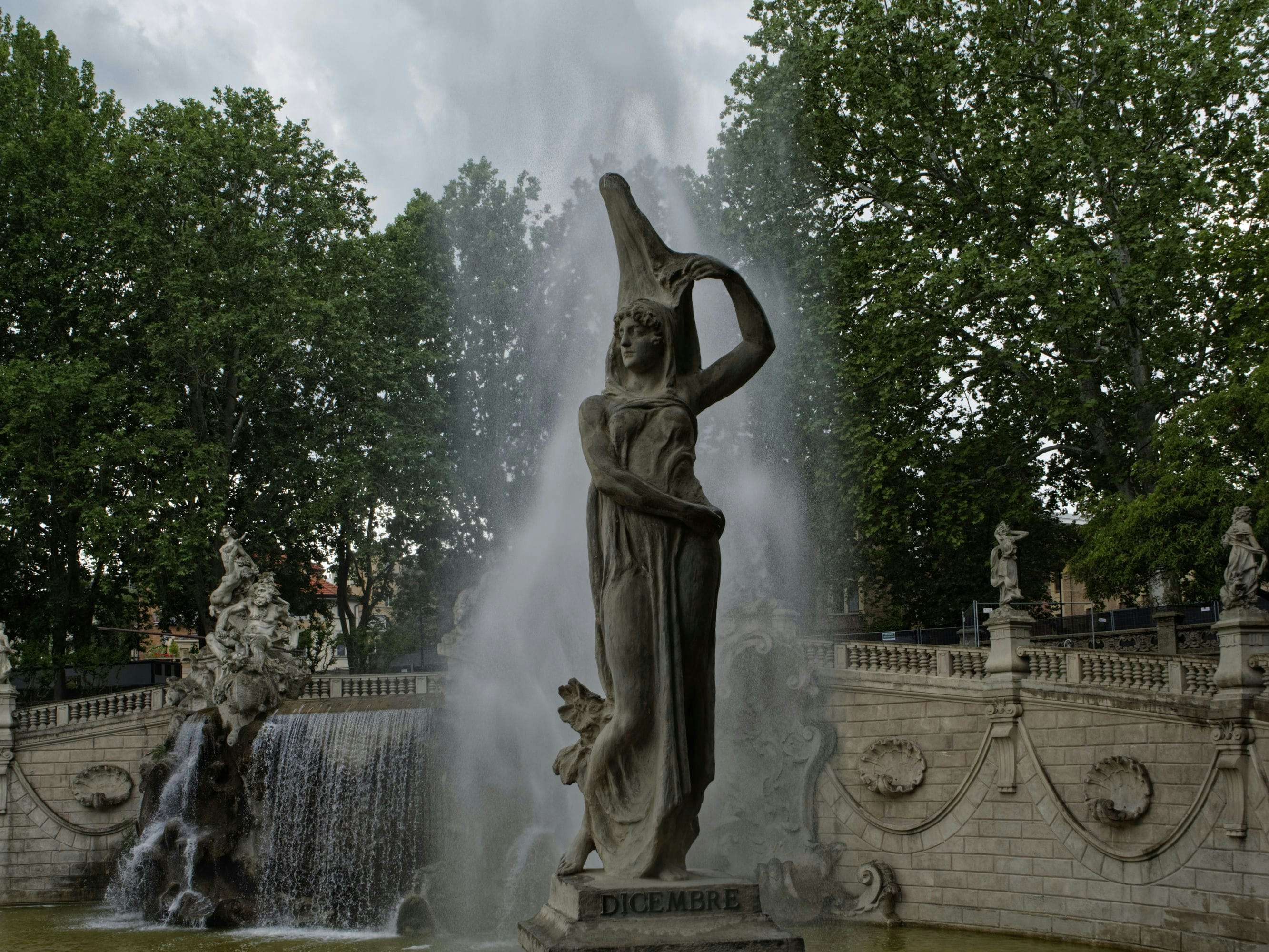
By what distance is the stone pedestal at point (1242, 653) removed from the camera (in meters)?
16.3

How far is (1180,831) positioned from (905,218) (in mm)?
13877

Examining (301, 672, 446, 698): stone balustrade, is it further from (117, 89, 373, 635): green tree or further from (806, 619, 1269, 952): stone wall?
(806, 619, 1269, 952): stone wall

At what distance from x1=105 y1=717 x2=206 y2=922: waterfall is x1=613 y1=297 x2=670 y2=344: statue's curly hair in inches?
635

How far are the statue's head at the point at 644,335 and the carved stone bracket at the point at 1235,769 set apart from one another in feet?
42.4

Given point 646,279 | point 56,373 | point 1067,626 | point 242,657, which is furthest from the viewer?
point 56,373

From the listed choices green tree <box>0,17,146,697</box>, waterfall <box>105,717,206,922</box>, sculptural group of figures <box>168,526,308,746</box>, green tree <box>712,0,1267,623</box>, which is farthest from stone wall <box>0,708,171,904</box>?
green tree <box>712,0,1267,623</box>

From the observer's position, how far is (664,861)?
18.9 ft

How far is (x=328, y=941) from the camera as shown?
55.4 feet

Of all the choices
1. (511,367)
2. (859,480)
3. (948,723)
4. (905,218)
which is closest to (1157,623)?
(948,723)

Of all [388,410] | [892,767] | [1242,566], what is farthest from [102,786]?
[1242,566]

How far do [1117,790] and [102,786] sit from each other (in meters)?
17.7

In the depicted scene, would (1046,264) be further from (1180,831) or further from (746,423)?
(1180,831)

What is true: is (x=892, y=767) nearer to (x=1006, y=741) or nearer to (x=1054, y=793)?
(x=1006, y=741)

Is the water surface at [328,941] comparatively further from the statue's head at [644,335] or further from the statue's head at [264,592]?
the statue's head at [644,335]
